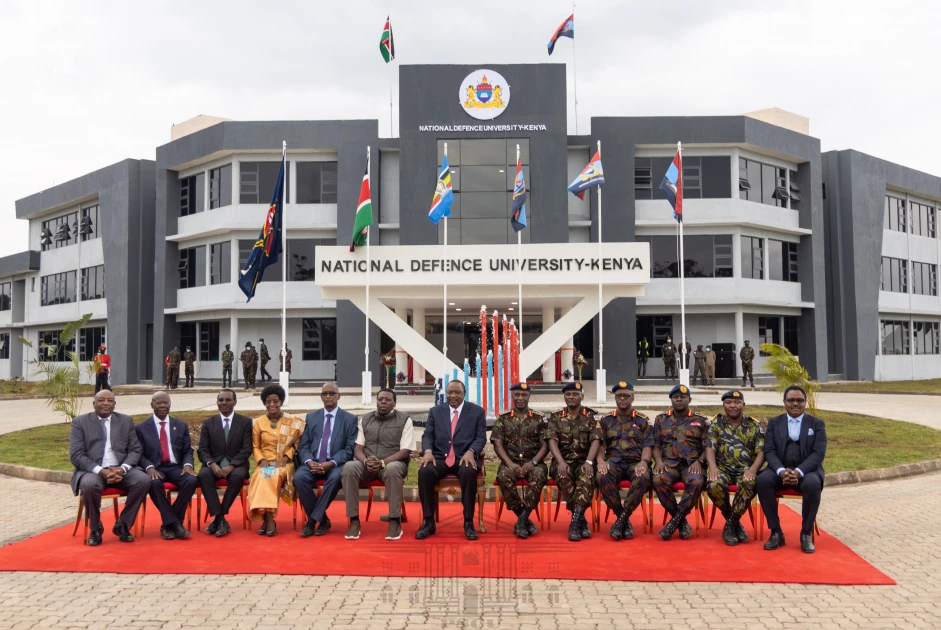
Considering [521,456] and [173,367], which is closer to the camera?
[521,456]

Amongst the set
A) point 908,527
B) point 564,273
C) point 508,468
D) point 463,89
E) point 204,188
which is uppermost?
point 463,89

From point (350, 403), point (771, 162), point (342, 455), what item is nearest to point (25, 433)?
point (350, 403)

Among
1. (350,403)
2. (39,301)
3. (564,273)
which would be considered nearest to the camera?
(564,273)

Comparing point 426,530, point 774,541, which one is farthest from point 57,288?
point 774,541

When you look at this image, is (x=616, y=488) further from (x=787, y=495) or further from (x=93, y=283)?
(x=93, y=283)

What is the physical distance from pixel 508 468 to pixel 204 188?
98.3 ft

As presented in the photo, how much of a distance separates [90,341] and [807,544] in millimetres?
39802

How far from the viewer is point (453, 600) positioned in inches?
214

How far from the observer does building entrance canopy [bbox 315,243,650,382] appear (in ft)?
67.5

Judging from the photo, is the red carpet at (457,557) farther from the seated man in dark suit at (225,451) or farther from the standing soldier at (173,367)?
the standing soldier at (173,367)

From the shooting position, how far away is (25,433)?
641 inches

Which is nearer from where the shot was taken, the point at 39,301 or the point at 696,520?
the point at 696,520

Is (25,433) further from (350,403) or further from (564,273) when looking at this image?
(564,273)

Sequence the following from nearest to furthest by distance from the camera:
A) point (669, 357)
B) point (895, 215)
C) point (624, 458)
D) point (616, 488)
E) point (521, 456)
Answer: point (616, 488)
point (624, 458)
point (521, 456)
point (669, 357)
point (895, 215)
